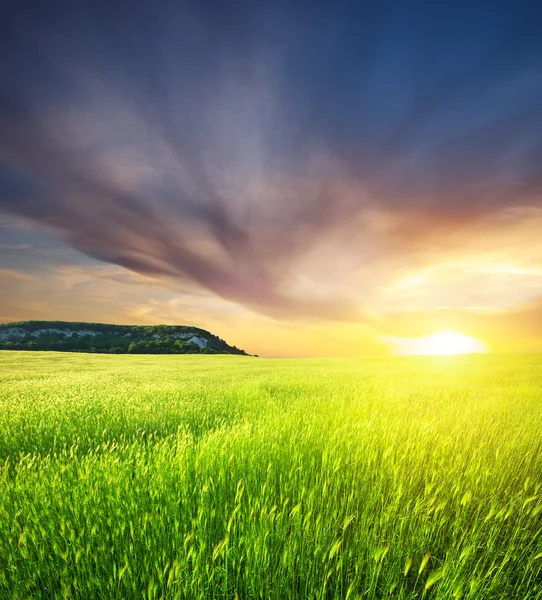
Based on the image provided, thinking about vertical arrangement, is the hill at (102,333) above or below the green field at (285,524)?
above

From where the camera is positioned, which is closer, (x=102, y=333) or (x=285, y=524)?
(x=285, y=524)

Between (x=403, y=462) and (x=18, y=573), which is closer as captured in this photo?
(x=18, y=573)

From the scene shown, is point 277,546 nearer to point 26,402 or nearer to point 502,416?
point 502,416

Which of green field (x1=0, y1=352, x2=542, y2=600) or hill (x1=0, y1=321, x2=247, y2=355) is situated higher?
hill (x1=0, y1=321, x2=247, y2=355)

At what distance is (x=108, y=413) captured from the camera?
7199mm

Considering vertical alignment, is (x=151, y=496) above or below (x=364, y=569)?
above

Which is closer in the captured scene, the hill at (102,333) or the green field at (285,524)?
the green field at (285,524)

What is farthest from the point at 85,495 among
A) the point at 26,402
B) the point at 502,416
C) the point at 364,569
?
the point at 502,416

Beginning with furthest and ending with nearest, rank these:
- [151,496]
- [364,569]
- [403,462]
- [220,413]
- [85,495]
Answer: [220,413] → [403,462] → [85,495] → [151,496] → [364,569]

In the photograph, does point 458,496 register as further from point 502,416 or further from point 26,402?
point 26,402

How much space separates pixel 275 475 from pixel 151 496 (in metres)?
1.19

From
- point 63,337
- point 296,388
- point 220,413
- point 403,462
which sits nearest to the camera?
point 403,462

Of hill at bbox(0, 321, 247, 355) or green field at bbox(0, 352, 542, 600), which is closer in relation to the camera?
green field at bbox(0, 352, 542, 600)

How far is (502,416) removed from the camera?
7277mm
